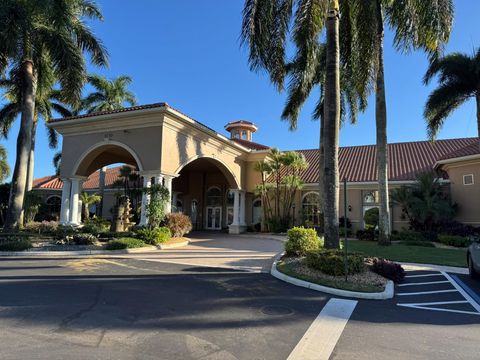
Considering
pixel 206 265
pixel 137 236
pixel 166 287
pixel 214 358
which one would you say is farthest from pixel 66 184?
pixel 214 358

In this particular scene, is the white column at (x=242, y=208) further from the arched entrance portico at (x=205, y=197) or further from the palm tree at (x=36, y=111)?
the palm tree at (x=36, y=111)

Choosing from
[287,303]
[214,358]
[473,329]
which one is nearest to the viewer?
[214,358]

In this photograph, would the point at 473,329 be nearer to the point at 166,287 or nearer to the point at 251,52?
the point at 166,287

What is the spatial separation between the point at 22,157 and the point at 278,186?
53.4 feet

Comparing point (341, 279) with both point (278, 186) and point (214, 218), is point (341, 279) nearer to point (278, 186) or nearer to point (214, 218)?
point (278, 186)

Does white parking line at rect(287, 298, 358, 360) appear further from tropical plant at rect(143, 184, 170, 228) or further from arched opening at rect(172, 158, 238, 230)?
arched opening at rect(172, 158, 238, 230)

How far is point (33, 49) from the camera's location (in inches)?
744

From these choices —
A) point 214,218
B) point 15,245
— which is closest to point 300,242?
point 15,245

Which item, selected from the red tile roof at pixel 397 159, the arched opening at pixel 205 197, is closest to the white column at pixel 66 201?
the arched opening at pixel 205 197

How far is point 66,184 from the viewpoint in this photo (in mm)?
22812

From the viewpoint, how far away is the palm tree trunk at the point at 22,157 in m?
17.9

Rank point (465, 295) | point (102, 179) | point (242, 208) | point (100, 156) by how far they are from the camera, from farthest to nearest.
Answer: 1. point (102, 179)
2. point (242, 208)
3. point (100, 156)
4. point (465, 295)

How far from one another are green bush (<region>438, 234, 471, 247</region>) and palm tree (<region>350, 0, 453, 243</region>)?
3.85 metres

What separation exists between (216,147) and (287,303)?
59.3 ft
